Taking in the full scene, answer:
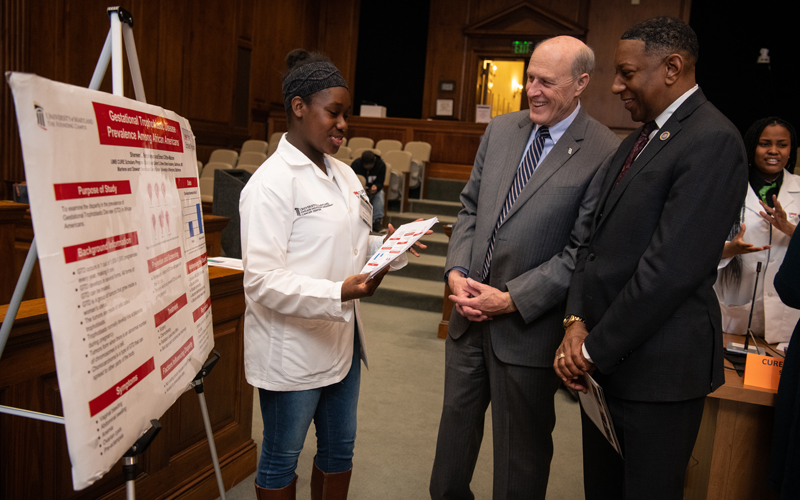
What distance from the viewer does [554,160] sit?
Answer: 1581 mm

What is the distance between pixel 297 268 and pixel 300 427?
42cm

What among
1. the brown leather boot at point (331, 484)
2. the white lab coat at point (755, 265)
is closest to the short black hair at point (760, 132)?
the white lab coat at point (755, 265)

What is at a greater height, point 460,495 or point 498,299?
point 498,299

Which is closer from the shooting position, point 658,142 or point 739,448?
point 658,142

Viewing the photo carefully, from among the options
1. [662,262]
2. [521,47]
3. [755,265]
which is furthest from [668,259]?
[521,47]

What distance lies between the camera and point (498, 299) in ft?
5.05

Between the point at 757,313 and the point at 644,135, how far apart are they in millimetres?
A: 1334

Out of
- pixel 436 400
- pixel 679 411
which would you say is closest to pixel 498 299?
pixel 679 411

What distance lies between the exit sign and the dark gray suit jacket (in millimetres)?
9636

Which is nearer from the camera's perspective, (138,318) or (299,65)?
(138,318)

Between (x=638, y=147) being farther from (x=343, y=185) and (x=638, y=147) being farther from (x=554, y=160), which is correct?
(x=343, y=185)

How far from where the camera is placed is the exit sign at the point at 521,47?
401 inches

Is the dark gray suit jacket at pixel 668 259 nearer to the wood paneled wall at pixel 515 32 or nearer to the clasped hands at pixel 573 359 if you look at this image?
the clasped hands at pixel 573 359

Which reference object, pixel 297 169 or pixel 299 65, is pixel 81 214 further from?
pixel 299 65
